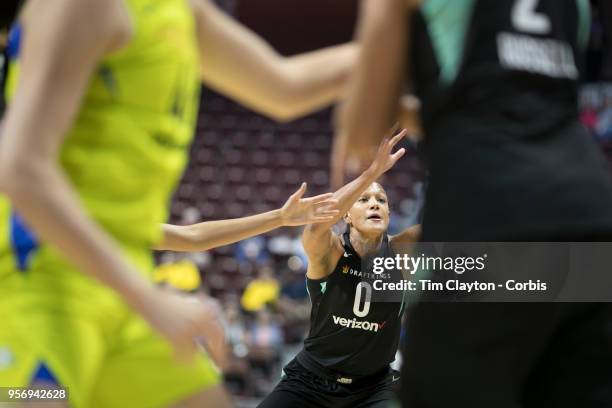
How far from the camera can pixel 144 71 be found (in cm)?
171

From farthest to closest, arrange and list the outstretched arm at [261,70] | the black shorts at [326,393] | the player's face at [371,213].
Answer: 1. the player's face at [371,213]
2. the black shorts at [326,393]
3. the outstretched arm at [261,70]

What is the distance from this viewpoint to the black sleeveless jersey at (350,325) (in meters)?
4.51

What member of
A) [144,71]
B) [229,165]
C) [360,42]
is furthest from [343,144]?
[229,165]

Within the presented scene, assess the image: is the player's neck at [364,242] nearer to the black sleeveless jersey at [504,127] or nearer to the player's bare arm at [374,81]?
the player's bare arm at [374,81]

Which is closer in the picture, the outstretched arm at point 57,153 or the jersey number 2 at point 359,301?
the outstretched arm at point 57,153

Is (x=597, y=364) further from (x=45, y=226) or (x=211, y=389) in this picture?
(x=45, y=226)

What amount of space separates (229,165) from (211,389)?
15.1 m

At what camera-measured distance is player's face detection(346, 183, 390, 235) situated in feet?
15.6

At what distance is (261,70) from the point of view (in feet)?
6.34

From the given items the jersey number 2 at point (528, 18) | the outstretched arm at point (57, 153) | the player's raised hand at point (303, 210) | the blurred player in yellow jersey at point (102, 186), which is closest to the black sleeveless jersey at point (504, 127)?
the jersey number 2 at point (528, 18)

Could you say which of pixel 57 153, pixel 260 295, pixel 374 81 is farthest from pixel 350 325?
pixel 260 295

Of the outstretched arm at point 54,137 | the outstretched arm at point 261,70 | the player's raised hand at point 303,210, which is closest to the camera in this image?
the outstretched arm at point 54,137

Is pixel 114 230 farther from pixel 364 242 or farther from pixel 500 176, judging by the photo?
pixel 364 242

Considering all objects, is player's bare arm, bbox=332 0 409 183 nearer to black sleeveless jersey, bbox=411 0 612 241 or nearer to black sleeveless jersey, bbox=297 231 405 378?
black sleeveless jersey, bbox=411 0 612 241
